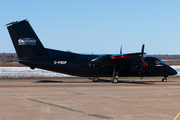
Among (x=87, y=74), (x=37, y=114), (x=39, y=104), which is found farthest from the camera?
(x=87, y=74)

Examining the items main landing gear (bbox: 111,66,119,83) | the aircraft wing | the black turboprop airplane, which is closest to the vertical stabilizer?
the black turboprop airplane

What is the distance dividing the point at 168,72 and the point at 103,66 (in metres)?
8.61

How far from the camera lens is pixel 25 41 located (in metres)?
27.2

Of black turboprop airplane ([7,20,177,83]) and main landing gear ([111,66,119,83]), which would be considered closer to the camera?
black turboprop airplane ([7,20,177,83])

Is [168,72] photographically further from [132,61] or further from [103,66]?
[103,66]

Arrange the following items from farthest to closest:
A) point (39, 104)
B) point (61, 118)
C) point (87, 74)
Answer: point (87, 74), point (39, 104), point (61, 118)

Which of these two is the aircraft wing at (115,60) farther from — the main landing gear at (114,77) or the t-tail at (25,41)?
the t-tail at (25,41)

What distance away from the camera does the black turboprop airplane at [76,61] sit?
27125 millimetres

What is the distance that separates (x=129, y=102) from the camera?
15.1 meters

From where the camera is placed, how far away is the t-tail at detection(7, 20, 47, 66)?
26.8 m

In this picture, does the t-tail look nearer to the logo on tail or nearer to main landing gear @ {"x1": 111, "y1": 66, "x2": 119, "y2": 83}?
the logo on tail

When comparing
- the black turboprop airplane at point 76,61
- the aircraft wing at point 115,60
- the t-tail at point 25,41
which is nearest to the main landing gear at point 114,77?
the black turboprop airplane at point 76,61

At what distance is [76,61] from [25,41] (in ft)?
20.8

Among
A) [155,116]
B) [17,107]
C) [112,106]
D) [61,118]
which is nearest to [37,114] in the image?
[61,118]
